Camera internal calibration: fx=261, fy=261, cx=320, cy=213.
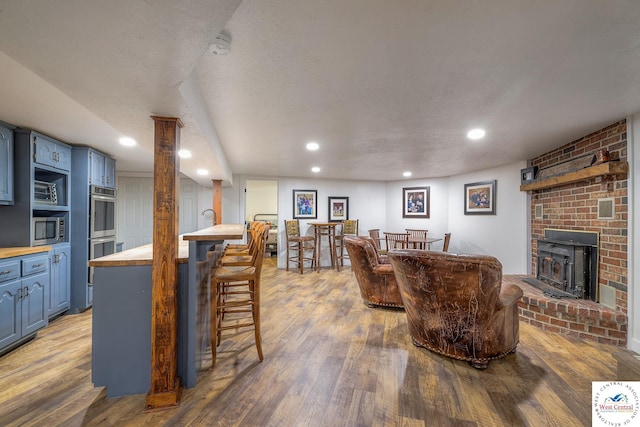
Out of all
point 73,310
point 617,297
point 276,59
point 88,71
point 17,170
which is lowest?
point 73,310

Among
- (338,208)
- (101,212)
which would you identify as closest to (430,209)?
(338,208)

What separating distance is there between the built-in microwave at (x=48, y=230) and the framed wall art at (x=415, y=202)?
20.1 feet

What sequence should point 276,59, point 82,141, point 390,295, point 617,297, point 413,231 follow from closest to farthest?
point 276,59, point 617,297, point 82,141, point 390,295, point 413,231

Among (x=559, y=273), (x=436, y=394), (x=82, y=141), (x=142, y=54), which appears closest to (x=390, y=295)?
(x=436, y=394)

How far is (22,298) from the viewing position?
7.90 ft

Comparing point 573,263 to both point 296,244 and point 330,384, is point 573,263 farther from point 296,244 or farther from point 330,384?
point 296,244

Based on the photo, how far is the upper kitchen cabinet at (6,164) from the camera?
95.3 inches

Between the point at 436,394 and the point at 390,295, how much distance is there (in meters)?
1.60

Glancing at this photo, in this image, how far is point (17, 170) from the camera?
8.46ft

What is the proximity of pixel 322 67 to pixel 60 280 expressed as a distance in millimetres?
3733

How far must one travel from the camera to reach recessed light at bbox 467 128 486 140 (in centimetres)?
266

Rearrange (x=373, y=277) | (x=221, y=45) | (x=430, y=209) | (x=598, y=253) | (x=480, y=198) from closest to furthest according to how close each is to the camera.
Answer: (x=221, y=45) → (x=598, y=253) → (x=373, y=277) → (x=480, y=198) → (x=430, y=209)

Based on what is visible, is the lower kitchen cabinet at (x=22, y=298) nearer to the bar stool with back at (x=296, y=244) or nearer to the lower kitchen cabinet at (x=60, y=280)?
the lower kitchen cabinet at (x=60, y=280)

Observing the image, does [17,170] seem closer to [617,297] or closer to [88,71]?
[88,71]
